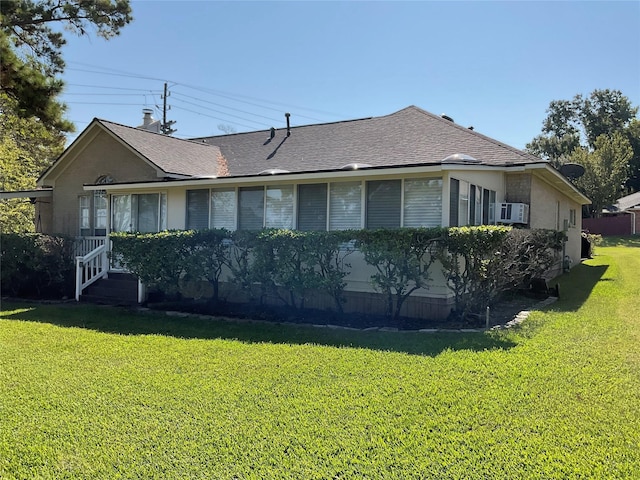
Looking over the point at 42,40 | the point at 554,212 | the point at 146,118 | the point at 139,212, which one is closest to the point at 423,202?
the point at 139,212

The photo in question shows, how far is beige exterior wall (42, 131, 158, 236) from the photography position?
14.1m

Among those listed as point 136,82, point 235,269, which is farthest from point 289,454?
point 136,82

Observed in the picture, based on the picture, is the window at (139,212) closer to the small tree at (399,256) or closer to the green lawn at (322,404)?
the green lawn at (322,404)

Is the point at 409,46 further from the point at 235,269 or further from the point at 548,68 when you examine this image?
the point at 235,269

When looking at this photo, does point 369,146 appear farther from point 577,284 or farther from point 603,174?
point 603,174

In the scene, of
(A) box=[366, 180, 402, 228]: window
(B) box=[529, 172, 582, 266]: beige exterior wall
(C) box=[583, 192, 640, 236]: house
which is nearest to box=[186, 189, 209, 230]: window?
(A) box=[366, 180, 402, 228]: window

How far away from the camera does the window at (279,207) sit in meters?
10.7

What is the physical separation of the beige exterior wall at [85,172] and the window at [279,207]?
480cm

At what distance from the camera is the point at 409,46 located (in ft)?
46.0

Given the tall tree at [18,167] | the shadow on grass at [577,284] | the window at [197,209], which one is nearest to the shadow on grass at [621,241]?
the shadow on grass at [577,284]

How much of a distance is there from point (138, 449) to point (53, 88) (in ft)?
32.3

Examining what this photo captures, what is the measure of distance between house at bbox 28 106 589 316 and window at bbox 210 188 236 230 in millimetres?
27

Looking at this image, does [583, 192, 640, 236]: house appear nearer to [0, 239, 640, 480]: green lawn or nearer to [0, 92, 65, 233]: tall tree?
[0, 239, 640, 480]: green lawn

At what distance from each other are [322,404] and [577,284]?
12.1m
